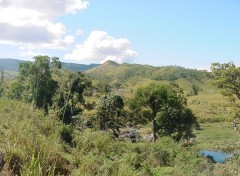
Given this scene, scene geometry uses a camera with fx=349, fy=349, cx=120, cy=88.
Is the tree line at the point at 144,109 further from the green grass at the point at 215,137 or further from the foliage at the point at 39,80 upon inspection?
the green grass at the point at 215,137

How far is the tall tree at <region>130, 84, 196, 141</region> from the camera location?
137 feet

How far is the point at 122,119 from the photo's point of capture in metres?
Answer: 44.6

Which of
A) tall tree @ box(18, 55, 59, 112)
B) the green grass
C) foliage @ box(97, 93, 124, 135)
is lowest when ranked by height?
the green grass

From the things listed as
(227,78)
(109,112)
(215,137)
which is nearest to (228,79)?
(227,78)

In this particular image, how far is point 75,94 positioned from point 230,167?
1361 inches

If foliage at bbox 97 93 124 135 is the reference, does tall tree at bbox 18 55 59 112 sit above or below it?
above

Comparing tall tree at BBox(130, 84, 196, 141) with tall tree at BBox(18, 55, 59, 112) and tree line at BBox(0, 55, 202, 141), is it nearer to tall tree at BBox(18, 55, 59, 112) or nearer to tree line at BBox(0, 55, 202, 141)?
tree line at BBox(0, 55, 202, 141)

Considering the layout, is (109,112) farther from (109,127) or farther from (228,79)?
(228,79)

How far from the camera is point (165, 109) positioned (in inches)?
1657

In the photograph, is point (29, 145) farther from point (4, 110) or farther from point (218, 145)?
point (218, 145)

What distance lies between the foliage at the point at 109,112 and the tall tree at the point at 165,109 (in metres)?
2.46

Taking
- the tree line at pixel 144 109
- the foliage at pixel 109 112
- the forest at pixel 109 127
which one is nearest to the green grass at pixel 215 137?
the forest at pixel 109 127

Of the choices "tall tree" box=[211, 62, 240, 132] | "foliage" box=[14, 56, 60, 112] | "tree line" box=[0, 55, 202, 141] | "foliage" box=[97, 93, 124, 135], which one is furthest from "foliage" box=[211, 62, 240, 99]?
"foliage" box=[14, 56, 60, 112]

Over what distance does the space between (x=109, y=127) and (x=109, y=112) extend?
76.1 inches
